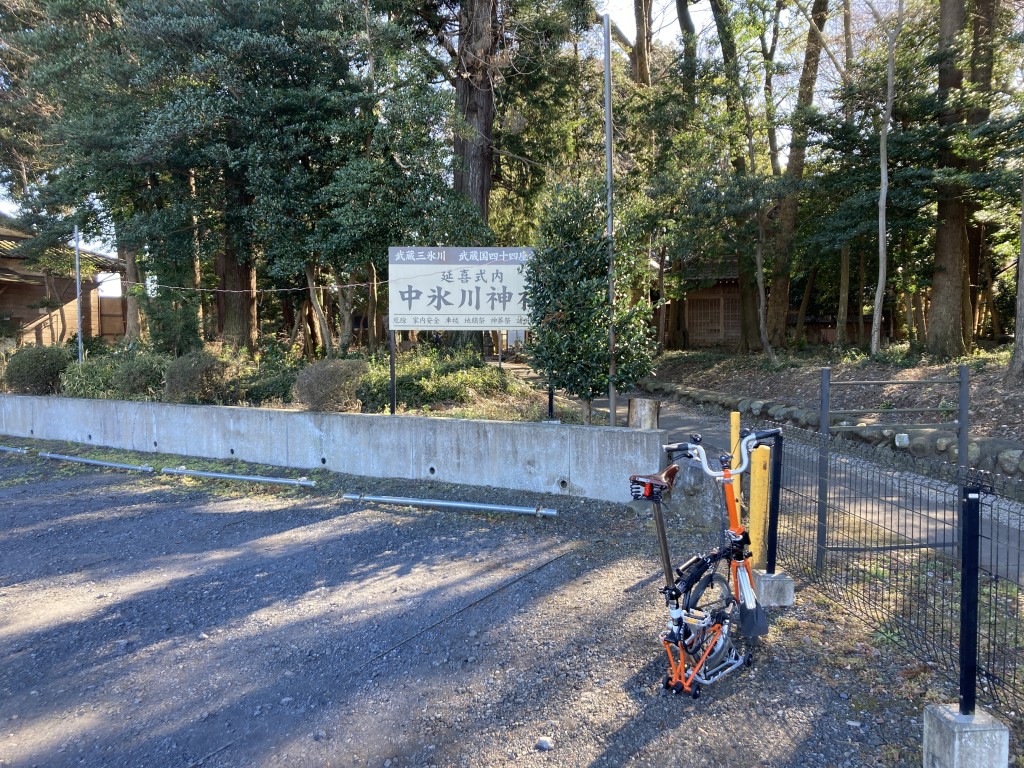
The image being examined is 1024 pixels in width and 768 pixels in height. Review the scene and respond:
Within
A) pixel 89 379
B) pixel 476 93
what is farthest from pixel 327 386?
pixel 476 93

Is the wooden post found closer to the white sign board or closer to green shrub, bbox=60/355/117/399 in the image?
the white sign board

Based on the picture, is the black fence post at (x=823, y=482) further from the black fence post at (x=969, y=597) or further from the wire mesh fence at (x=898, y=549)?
the black fence post at (x=969, y=597)

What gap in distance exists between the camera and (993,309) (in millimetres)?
23000

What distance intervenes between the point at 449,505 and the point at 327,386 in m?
2.90

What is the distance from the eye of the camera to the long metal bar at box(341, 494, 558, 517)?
6.64 m

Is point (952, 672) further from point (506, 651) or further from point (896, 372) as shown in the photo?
point (896, 372)

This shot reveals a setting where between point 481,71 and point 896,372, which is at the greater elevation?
point 481,71

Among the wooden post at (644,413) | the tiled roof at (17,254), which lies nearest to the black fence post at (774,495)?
the wooden post at (644,413)

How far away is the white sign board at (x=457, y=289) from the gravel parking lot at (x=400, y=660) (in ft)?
9.64

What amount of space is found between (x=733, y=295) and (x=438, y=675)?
26.3m

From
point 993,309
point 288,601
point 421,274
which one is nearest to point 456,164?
point 421,274

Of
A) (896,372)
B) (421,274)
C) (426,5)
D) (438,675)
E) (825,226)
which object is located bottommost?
(438,675)

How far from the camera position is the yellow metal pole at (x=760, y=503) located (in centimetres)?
467

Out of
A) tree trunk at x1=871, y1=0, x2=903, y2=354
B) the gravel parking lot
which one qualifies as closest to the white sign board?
the gravel parking lot
